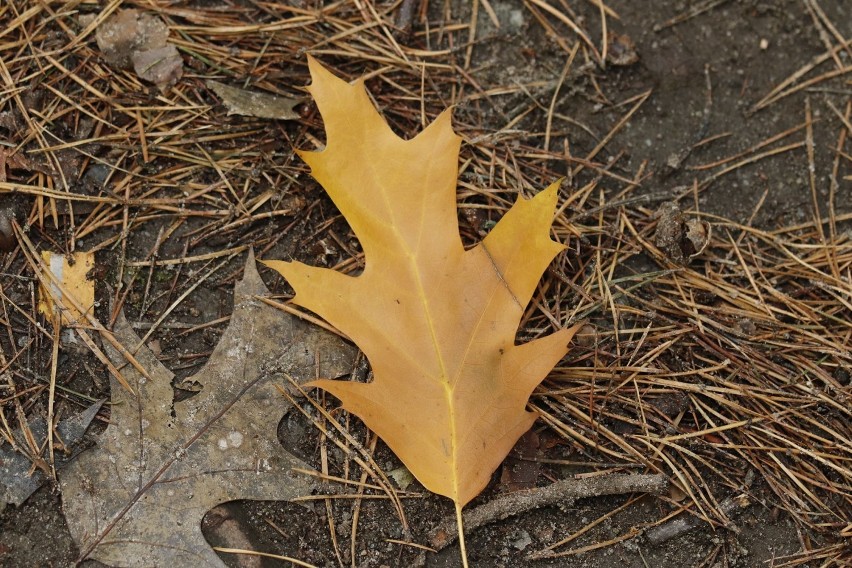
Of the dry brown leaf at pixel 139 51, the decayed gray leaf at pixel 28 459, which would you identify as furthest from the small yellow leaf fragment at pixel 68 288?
the dry brown leaf at pixel 139 51

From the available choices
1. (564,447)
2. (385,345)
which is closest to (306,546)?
(385,345)

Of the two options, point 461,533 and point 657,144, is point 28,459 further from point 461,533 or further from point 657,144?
point 657,144

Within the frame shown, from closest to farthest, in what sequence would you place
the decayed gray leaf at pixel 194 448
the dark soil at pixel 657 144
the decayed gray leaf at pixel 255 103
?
the decayed gray leaf at pixel 194 448
the dark soil at pixel 657 144
the decayed gray leaf at pixel 255 103

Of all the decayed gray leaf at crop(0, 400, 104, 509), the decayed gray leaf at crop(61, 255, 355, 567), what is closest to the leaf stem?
the decayed gray leaf at crop(61, 255, 355, 567)

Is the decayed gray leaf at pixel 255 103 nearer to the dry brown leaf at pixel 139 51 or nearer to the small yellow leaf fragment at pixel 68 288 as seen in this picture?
the dry brown leaf at pixel 139 51

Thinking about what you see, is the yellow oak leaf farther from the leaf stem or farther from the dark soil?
the dark soil

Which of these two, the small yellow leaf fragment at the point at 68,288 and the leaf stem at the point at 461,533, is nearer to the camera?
the leaf stem at the point at 461,533

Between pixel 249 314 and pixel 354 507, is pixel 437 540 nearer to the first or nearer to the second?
pixel 354 507

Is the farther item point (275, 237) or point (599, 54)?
point (599, 54)
